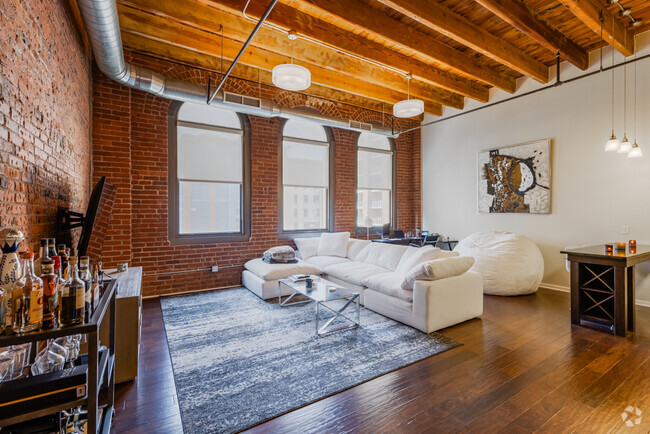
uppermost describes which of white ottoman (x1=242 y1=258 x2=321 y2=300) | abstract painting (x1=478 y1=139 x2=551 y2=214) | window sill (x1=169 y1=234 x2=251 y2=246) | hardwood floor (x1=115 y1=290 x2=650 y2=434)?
abstract painting (x1=478 y1=139 x2=551 y2=214)

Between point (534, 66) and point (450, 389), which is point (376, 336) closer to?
point (450, 389)

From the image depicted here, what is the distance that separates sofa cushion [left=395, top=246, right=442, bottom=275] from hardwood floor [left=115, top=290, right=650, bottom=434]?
1.04 meters

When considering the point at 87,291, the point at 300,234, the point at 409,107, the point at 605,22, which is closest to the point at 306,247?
the point at 300,234

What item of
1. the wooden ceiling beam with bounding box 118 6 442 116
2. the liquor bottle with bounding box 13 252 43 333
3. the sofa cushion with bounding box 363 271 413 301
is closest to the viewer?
the liquor bottle with bounding box 13 252 43 333

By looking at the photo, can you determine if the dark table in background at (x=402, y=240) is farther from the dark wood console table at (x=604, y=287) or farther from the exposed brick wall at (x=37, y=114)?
the exposed brick wall at (x=37, y=114)

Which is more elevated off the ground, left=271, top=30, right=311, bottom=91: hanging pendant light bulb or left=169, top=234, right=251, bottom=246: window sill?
left=271, top=30, right=311, bottom=91: hanging pendant light bulb

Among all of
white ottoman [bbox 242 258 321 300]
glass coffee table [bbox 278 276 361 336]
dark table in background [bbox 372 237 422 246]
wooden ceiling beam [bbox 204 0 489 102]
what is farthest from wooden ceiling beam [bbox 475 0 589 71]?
white ottoman [bbox 242 258 321 300]

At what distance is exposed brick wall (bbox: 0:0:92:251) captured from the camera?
1612mm

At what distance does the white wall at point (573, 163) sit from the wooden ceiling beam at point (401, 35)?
0.87 metres

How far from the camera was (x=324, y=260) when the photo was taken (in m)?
5.58

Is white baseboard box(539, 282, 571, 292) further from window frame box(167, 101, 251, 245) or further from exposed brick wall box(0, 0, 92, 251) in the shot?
exposed brick wall box(0, 0, 92, 251)

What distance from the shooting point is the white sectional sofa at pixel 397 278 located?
3469 millimetres

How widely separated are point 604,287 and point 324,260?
3.82 metres

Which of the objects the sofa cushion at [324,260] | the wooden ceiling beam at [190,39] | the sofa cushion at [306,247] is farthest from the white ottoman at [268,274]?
the wooden ceiling beam at [190,39]
